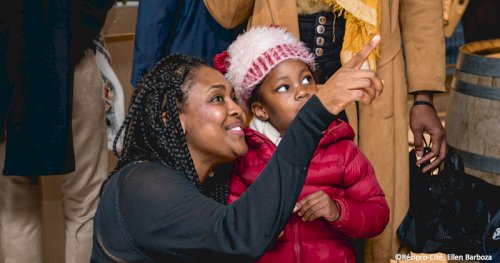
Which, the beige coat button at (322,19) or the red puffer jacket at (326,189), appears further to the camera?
the beige coat button at (322,19)

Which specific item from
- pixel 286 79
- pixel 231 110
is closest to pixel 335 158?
pixel 286 79

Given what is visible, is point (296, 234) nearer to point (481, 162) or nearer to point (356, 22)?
point (356, 22)

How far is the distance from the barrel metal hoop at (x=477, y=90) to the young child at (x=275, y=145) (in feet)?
3.11

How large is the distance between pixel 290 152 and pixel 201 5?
1205mm

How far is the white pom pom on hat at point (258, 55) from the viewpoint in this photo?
221 cm

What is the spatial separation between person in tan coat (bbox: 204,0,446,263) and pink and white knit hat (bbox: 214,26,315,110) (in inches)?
6.8

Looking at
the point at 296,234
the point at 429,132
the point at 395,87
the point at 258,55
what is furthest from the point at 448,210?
the point at 258,55

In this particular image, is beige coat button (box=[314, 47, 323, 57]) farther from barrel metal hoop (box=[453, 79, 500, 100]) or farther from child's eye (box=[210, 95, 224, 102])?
barrel metal hoop (box=[453, 79, 500, 100])

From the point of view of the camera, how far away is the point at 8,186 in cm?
296

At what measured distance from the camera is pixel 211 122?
1.94 metres

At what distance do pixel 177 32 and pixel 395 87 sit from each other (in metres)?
0.80

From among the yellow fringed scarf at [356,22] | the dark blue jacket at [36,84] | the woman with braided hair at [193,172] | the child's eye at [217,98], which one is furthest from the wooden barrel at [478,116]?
the dark blue jacket at [36,84]

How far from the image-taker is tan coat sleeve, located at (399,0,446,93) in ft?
8.48

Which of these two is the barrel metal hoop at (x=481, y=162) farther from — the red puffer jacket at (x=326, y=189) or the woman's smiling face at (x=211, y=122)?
the woman's smiling face at (x=211, y=122)
